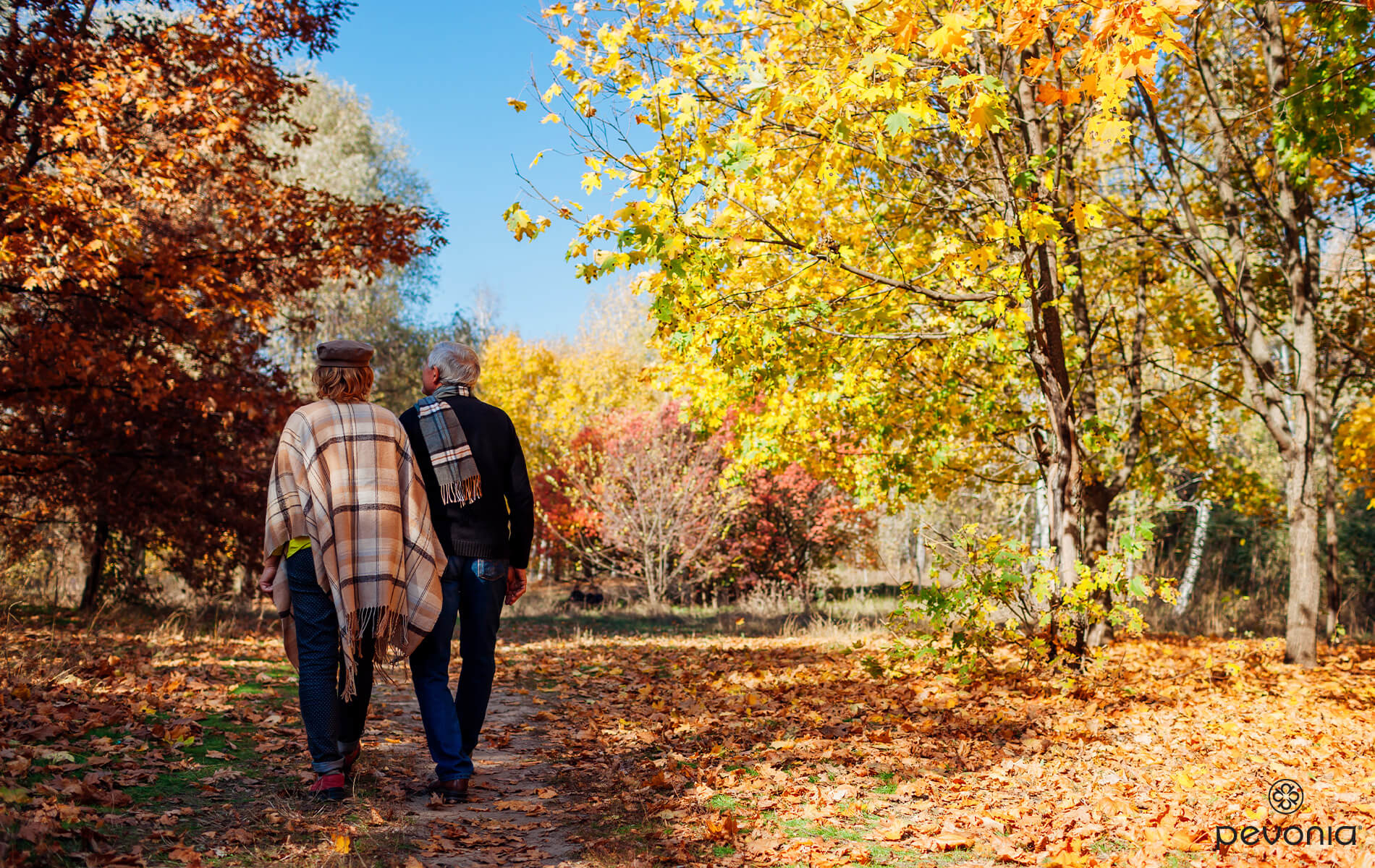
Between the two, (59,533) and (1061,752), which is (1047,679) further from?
(59,533)

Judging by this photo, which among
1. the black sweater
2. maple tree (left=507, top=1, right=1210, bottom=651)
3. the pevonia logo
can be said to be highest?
maple tree (left=507, top=1, right=1210, bottom=651)

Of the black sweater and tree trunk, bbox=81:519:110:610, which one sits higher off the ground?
the black sweater

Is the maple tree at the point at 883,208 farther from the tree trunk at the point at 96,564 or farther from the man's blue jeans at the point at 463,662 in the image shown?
the tree trunk at the point at 96,564

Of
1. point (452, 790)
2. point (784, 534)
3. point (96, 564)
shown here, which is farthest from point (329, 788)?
point (784, 534)

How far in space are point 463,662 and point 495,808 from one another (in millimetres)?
627

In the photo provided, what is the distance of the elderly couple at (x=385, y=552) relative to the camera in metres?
3.52

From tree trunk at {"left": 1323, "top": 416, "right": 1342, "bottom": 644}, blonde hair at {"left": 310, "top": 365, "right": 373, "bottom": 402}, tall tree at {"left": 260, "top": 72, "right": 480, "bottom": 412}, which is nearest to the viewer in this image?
blonde hair at {"left": 310, "top": 365, "right": 373, "bottom": 402}

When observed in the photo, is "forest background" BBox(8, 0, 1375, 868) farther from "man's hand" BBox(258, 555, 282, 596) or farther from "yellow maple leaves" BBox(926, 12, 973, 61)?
"man's hand" BBox(258, 555, 282, 596)

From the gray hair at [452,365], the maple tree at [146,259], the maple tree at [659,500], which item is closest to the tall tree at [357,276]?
the maple tree at [659,500]

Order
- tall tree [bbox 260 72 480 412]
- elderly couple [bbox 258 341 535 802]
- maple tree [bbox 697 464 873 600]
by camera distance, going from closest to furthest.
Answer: elderly couple [bbox 258 341 535 802], maple tree [bbox 697 464 873 600], tall tree [bbox 260 72 480 412]

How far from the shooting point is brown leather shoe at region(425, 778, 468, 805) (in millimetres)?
3768

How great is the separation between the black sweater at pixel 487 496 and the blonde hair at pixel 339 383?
13.8 inches

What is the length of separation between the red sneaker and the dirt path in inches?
10.9

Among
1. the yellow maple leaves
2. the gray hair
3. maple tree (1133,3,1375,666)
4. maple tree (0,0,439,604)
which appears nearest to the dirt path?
the gray hair
